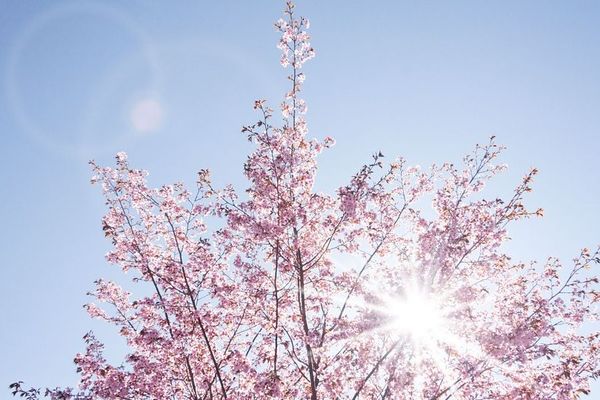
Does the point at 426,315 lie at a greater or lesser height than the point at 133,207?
lesser

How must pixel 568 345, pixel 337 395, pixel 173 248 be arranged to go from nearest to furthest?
1. pixel 337 395
2. pixel 568 345
3. pixel 173 248

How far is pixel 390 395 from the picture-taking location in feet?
31.0

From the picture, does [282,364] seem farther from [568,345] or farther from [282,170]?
[568,345]

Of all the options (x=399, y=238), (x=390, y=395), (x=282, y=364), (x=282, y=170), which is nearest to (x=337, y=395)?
(x=390, y=395)

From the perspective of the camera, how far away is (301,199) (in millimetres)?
10242

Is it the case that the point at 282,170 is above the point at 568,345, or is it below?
above

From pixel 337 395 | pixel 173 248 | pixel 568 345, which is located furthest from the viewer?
pixel 173 248

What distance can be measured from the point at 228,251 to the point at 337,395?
4096mm

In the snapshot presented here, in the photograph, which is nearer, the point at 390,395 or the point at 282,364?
the point at 390,395

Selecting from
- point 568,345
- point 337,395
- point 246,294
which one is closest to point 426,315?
point 337,395

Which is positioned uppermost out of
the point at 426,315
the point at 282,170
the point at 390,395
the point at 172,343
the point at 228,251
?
the point at 282,170

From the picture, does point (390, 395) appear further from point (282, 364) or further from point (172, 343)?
point (172, 343)

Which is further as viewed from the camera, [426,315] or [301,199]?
[301,199]

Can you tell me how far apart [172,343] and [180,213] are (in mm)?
3019
